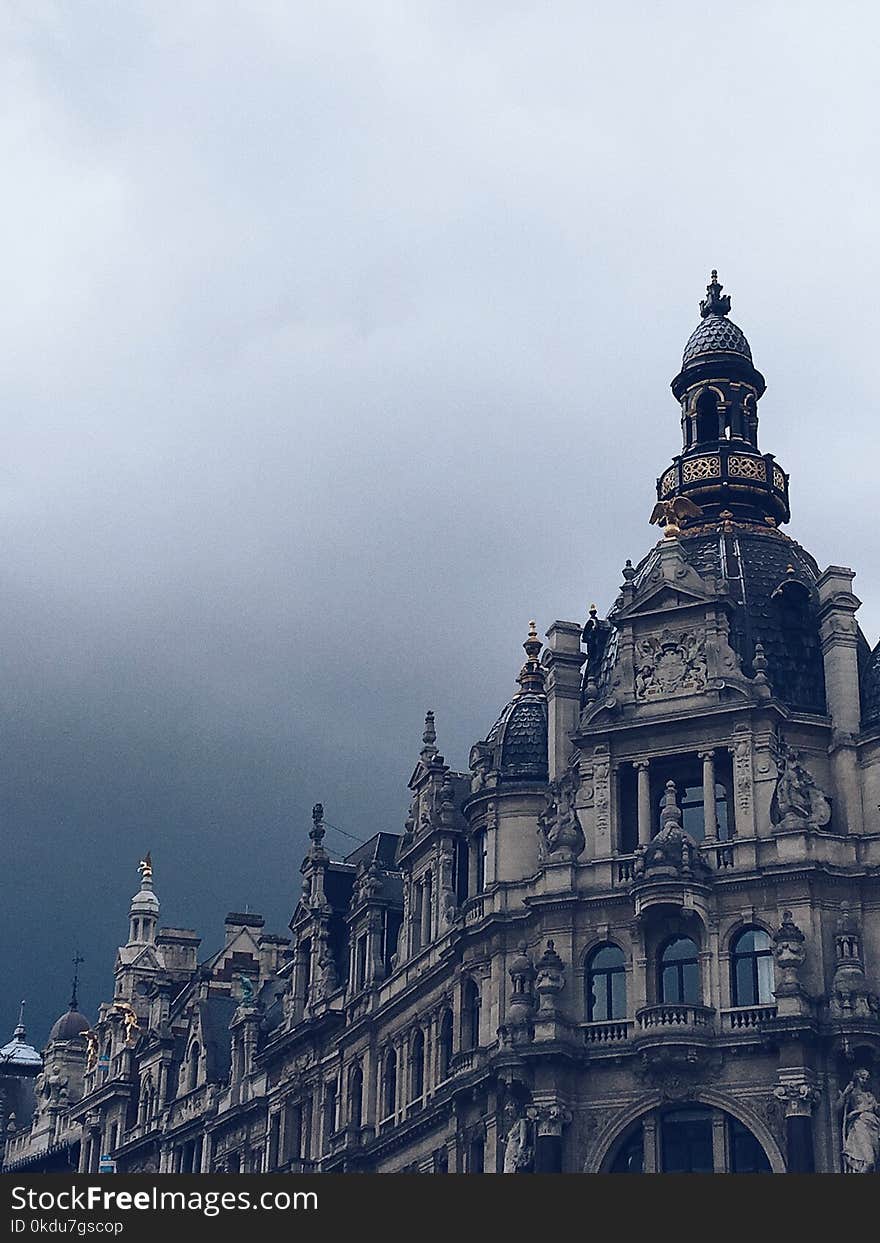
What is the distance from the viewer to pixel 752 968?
72.1m

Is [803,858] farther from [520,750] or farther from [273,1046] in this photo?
[273,1046]

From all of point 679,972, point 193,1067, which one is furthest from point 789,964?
point 193,1067

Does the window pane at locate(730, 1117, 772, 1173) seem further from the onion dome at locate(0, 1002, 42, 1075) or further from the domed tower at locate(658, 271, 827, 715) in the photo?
the onion dome at locate(0, 1002, 42, 1075)

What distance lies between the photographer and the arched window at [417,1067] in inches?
3201

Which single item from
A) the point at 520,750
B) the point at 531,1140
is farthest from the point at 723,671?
the point at 531,1140

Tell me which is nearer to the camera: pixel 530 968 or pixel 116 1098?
pixel 530 968

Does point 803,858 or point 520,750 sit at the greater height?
point 520,750

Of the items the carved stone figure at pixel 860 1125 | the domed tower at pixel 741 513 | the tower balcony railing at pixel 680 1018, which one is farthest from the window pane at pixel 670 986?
the domed tower at pixel 741 513

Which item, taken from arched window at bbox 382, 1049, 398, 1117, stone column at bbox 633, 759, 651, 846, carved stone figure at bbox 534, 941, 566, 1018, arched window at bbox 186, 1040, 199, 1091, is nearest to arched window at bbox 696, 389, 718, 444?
stone column at bbox 633, 759, 651, 846

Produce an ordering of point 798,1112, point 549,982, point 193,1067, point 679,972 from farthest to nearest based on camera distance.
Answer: point 193,1067
point 679,972
point 549,982
point 798,1112

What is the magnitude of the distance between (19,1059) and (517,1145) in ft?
347

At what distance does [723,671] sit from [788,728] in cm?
294

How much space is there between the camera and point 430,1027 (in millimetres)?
80688

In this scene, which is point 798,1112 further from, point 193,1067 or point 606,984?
point 193,1067
